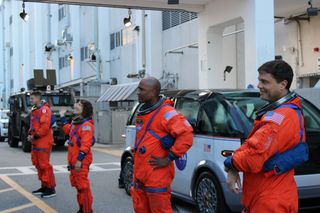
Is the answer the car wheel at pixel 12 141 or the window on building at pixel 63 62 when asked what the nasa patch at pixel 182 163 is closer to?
the car wheel at pixel 12 141

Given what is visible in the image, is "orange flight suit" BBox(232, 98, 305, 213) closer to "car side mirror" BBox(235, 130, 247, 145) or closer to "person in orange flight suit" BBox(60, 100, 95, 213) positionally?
"car side mirror" BBox(235, 130, 247, 145)

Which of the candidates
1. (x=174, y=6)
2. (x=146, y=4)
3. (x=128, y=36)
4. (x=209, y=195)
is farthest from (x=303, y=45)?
(x=128, y=36)

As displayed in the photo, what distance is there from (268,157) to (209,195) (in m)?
3.31

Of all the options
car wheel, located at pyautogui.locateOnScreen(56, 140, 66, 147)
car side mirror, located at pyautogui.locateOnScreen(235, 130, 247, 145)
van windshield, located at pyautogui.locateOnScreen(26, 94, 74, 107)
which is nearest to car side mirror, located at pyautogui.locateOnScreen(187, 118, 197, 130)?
car side mirror, located at pyautogui.locateOnScreen(235, 130, 247, 145)

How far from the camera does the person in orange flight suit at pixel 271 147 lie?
3.45 metres

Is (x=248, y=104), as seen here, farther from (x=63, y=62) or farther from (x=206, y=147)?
(x=63, y=62)

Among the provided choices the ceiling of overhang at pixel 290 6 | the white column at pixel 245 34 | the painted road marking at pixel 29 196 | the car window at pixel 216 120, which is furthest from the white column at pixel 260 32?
the car window at pixel 216 120

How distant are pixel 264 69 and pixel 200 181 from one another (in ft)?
11.5

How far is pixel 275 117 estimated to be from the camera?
348cm

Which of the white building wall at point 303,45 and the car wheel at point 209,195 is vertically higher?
the white building wall at point 303,45

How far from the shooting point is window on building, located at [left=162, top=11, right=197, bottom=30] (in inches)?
913

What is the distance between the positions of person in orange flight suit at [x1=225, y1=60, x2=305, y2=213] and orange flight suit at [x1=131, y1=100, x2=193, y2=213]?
1242mm

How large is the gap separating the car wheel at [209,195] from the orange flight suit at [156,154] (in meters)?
1.67

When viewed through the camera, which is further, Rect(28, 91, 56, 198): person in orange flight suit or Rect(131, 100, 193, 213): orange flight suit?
Rect(28, 91, 56, 198): person in orange flight suit
